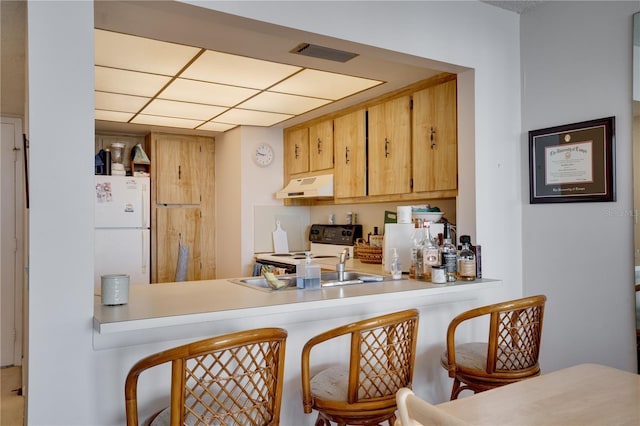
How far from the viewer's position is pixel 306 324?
6.90 feet

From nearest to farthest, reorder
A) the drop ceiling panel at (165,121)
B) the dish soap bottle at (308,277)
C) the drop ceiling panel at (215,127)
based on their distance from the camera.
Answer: the dish soap bottle at (308,277) → the drop ceiling panel at (165,121) → the drop ceiling panel at (215,127)

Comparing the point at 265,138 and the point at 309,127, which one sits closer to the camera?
the point at 309,127

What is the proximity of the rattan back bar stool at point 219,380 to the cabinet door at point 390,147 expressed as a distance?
213 cm

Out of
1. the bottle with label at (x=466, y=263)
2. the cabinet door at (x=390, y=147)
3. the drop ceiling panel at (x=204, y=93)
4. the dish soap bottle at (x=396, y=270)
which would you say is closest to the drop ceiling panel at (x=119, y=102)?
the drop ceiling panel at (x=204, y=93)

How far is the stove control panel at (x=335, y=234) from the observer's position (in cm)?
426

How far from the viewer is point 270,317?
192 centimetres

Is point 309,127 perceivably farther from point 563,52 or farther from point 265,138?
point 563,52

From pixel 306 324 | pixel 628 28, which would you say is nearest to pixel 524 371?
pixel 306 324

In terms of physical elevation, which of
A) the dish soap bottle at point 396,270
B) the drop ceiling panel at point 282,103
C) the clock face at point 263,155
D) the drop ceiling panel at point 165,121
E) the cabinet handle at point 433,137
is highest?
the drop ceiling panel at point 282,103

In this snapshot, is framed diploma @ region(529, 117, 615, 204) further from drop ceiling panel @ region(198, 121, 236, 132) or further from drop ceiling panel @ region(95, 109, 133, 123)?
drop ceiling panel @ region(95, 109, 133, 123)

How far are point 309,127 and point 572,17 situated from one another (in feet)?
7.97

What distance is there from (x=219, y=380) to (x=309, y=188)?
9.77 ft

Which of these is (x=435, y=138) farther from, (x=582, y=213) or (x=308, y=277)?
(x=308, y=277)

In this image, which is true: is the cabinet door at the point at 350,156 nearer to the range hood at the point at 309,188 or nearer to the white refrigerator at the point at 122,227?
the range hood at the point at 309,188
